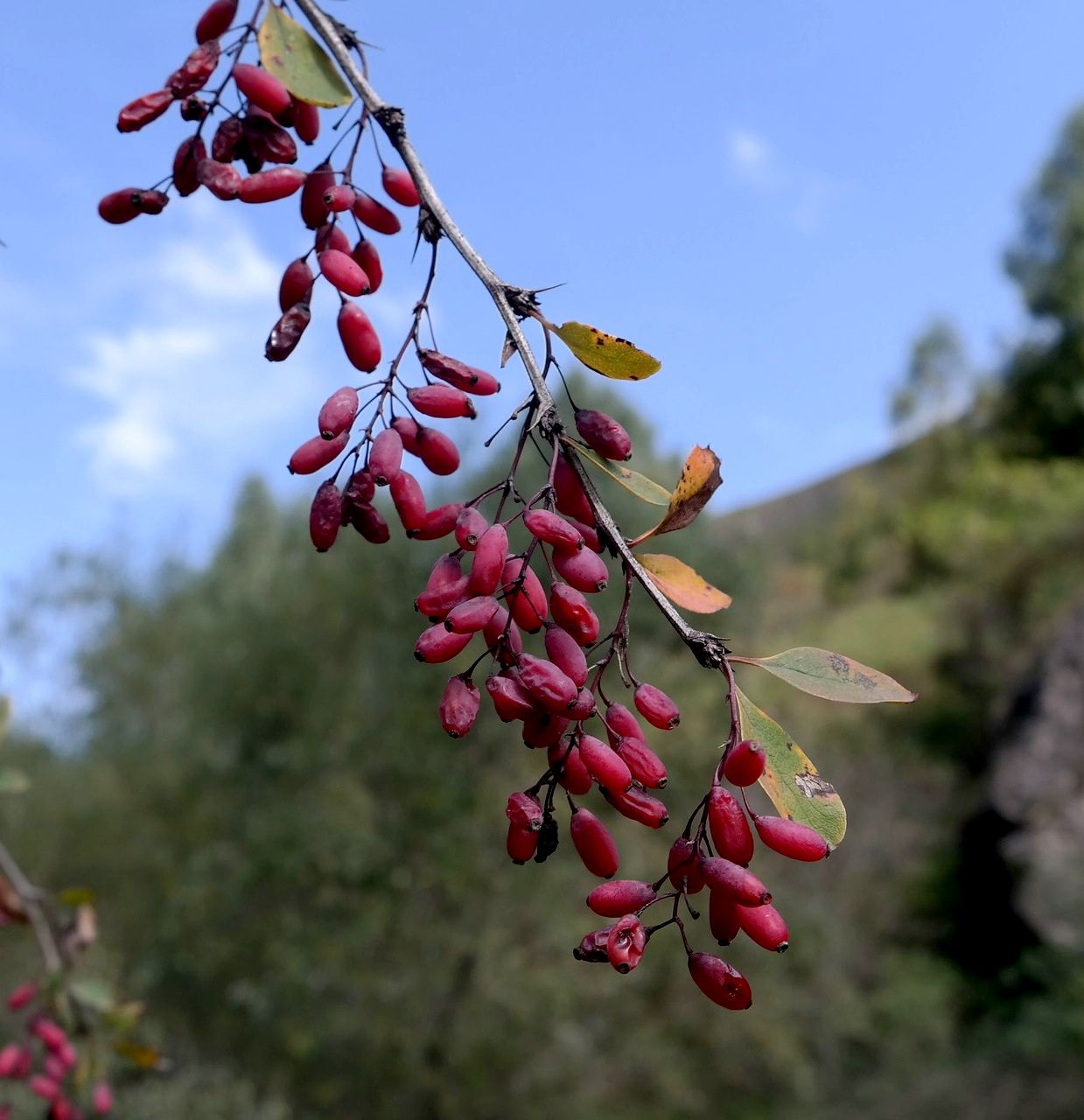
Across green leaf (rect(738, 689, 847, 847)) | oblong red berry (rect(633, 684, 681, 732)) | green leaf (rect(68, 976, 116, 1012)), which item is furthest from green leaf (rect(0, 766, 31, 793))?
green leaf (rect(738, 689, 847, 847))

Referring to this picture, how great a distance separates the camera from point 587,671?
0.70 meters

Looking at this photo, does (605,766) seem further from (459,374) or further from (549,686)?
(459,374)

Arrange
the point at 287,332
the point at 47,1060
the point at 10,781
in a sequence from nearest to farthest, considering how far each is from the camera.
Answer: the point at 287,332 → the point at 10,781 → the point at 47,1060

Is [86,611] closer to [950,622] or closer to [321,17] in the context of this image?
[950,622]

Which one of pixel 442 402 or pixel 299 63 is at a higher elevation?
pixel 299 63

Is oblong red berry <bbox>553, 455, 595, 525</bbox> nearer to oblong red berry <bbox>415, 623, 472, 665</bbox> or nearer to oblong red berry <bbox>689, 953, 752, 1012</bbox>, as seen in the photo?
oblong red berry <bbox>415, 623, 472, 665</bbox>

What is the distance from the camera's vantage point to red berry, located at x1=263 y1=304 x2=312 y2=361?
74 cm

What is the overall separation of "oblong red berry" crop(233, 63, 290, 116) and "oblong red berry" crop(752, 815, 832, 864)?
0.59 meters

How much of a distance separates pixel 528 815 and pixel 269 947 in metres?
9.27

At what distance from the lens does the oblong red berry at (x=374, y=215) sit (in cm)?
79

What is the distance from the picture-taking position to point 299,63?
706mm

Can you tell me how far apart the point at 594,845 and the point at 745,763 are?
→ 13 cm

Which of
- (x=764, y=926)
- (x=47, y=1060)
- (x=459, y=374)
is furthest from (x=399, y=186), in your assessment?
(x=47, y=1060)

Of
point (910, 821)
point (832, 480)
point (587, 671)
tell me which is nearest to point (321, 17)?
point (587, 671)
